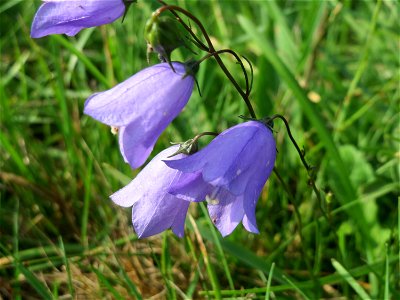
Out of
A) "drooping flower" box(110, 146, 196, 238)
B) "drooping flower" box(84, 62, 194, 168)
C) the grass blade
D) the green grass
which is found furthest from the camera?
the green grass

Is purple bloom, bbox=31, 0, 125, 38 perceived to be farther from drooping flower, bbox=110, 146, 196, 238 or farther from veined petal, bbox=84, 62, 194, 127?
drooping flower, bbox=110, 146, 196, 238

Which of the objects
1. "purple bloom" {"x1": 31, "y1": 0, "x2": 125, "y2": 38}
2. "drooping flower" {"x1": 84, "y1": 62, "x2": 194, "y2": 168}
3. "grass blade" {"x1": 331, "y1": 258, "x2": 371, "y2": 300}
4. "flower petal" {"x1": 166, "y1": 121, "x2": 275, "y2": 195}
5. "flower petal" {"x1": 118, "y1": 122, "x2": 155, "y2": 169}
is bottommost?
"grass blade" {"x1": 331, "y1": 258, "x2": 371, "y2": 300}

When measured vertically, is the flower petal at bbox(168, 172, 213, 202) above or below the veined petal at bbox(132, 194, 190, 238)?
above

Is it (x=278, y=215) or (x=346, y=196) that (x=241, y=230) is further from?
(x=346, y=196)

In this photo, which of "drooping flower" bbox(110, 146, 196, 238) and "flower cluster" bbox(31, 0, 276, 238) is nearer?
"flower cluster" bbox(31, 0, 276, 238)

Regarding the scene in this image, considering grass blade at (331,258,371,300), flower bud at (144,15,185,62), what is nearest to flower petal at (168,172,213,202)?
flower bud at (144,15,185,62)

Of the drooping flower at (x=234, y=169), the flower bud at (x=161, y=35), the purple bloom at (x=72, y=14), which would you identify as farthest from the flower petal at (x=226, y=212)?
the purple bloom at (x=72, y=14)

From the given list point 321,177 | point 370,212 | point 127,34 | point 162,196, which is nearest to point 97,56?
point 127,34
